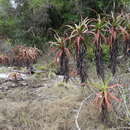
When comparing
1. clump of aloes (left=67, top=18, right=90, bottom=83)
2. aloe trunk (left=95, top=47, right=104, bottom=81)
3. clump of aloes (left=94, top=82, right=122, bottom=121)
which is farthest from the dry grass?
clump of aloes (left=67, top=18, right=90, bottom=83)

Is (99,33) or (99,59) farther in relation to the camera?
(99,59)

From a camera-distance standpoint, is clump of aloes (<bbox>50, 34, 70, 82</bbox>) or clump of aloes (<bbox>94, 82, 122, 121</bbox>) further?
clump of aloes (<bbox>50, 34, 70, 82</bbox>)

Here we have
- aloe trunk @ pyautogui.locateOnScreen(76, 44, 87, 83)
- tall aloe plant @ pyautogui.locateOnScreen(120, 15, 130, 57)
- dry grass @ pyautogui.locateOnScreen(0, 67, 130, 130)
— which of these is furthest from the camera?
dry grass @ pyautogui.locateOnScreen(0, 67, 130, 130)

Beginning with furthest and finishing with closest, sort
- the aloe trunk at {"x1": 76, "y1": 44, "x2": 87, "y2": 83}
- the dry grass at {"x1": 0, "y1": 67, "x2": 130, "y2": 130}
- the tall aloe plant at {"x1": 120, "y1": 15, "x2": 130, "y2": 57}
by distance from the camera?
the dry grass at {"x1": 0, "y1": 67, "x2": 130, "y2": 130}, the aloe trunk at {"x1": 76, "y1": 44, "x2": 87, "y2": 83}, the tall aloe plant at {"x1": 120, "y1": 15, "x2": 130, "y2": 57}

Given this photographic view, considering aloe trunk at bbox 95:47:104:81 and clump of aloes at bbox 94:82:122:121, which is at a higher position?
aloe trunk at bbox 95:47:104:81

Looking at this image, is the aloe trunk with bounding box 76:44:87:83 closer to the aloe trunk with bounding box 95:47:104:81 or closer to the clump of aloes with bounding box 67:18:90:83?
the clump of aloes with bounding box 67:18:90:83

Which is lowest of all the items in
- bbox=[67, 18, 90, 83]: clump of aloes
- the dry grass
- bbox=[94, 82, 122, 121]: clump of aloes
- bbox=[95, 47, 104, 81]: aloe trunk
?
the dry grass

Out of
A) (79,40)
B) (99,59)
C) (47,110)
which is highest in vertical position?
(79,40)

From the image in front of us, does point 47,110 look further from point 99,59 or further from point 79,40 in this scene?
point 79,40

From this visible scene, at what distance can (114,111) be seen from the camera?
11.1 feet

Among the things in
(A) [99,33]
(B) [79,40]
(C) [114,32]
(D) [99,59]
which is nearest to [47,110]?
(D) [99,59]

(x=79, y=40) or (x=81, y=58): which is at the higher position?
(x=79, y=40)

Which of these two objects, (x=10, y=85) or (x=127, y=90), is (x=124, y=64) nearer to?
(x=127, y=90)

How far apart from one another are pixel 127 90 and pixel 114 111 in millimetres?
422
